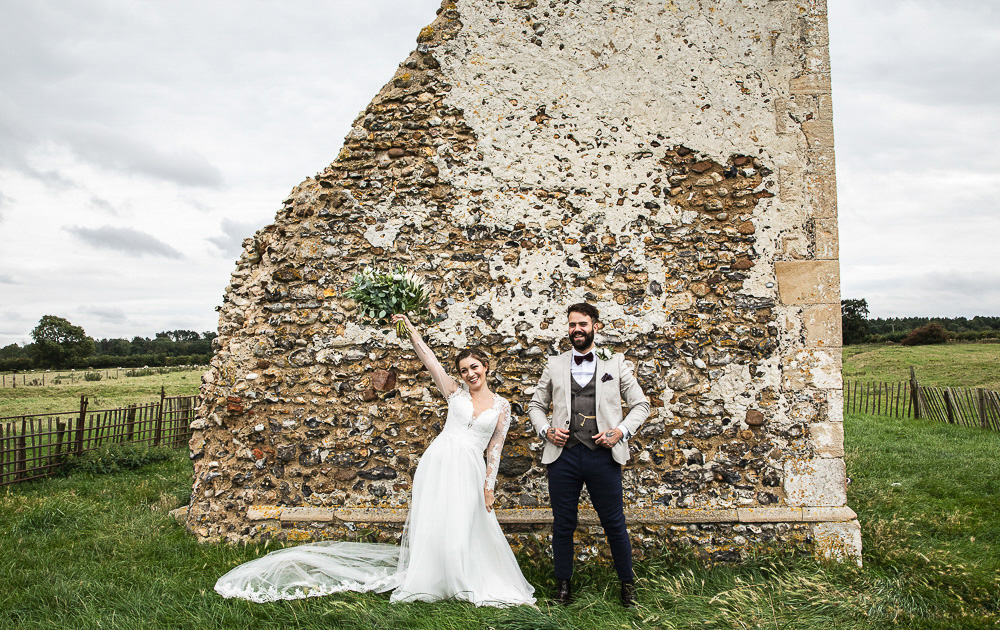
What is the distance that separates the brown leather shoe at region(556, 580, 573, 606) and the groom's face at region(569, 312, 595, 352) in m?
1.80

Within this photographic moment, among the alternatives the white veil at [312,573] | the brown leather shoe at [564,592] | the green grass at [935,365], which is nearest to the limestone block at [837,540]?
the brown leather shoe at [564,592]

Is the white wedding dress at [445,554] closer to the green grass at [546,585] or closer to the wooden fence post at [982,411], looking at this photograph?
the green grass at [546,585]

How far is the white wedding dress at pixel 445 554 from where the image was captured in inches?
167

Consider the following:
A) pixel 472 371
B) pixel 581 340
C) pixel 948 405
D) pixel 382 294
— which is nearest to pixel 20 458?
pixel 382 294

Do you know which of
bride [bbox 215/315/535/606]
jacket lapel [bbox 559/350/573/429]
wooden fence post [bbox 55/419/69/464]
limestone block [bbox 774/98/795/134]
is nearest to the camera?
bride [bbox 215/315/535/606]

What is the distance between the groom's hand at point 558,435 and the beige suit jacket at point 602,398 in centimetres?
8

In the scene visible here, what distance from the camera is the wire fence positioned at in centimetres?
946

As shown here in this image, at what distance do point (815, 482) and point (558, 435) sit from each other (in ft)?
8.91

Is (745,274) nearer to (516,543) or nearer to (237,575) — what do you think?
(516,543)

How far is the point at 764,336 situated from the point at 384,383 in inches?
143

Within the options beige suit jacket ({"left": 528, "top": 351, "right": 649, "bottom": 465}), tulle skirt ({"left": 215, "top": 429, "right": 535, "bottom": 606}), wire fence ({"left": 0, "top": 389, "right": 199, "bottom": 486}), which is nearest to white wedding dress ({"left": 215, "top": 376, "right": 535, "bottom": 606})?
tulle skirt ({"left": 215, "top": 429, "right": 535, "bottom": 606})

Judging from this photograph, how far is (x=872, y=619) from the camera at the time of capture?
13.3 feet

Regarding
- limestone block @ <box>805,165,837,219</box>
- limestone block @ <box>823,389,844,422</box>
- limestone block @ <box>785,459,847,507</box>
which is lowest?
limestone block @ <box>785,459,847,507</box>

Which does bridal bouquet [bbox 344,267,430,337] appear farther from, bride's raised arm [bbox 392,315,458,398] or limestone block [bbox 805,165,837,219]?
limestone block [bbox 805,165,837,219]
